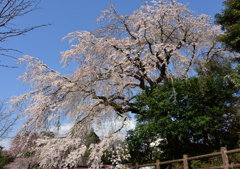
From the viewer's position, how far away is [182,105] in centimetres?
916

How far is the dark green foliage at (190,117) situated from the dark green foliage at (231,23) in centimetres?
179

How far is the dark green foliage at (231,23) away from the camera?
31.4ft

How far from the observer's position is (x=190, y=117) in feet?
29.2

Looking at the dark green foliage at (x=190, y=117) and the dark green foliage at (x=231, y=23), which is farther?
the dark green foliage at (x=231, y=23)

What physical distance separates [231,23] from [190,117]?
545cm

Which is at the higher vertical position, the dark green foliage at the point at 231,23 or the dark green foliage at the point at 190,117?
the dark green foliage at the point at 231,23

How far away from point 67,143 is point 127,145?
3045 millimetres

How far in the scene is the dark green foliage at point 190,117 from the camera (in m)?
8.66

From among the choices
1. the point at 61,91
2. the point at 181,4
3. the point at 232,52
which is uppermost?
the point at 181,4

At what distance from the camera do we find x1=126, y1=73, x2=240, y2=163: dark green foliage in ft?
28.4

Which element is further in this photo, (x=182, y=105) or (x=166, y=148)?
(x=166, y=148)

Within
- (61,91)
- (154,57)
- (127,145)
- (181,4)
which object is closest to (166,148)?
(127,145)

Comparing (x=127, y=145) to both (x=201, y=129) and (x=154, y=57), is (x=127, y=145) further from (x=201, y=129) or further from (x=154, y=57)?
(x=154, y=57)

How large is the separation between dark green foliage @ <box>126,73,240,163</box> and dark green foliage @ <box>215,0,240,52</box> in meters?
1.79
